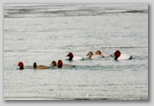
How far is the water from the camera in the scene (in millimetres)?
2609

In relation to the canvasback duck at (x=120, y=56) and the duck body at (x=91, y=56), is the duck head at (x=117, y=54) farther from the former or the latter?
the duck body at (x=91, y=56)

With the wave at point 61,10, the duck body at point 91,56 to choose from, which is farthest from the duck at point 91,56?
Answer: the wave at point 61,10

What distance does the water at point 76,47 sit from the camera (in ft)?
8.56

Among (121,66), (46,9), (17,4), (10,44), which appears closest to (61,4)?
(46,9)

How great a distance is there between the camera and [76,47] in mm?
2629

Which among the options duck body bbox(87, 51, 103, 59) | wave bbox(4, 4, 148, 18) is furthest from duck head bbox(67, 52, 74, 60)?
wave bbox(4, 4, 148, 18)

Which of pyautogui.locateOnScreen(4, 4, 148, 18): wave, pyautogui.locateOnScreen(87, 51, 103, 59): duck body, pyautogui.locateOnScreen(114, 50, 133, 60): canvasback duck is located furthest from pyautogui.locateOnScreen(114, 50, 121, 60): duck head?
pyautogui.locateOnScreen(4, 4, 148, 18): wave

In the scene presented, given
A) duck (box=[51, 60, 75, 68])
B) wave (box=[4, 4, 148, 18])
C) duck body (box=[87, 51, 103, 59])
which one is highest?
wave (box=[4, 4, 148, 18])

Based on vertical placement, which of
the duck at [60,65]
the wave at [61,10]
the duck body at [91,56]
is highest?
the wave at [61,10]

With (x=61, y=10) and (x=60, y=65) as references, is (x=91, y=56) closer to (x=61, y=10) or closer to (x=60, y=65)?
(x=60, y=65)

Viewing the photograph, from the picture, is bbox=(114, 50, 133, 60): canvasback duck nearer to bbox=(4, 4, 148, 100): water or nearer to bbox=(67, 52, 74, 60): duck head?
bbox=(4, 4, 148, 100): water

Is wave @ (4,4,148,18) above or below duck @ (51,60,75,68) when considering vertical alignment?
above

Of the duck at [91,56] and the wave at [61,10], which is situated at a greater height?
the wave at [61,10]

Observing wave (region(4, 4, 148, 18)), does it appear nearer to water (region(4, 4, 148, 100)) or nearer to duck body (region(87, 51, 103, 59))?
water (region(4, 4, 148, 100))
